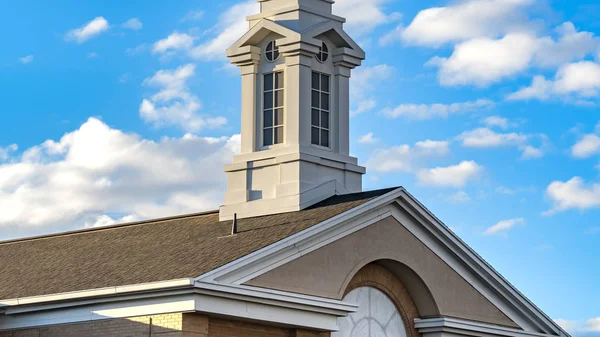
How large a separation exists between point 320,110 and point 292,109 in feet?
3.54

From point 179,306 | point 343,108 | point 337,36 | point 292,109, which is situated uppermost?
point 337,36

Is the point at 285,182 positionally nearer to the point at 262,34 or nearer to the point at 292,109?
the point at 292,109

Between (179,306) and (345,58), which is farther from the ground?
(345,58)

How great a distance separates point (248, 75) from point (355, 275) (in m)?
6.43

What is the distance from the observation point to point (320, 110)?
111 feet

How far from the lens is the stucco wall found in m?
28.4

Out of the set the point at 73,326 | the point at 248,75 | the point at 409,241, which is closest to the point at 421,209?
the point at 409,241

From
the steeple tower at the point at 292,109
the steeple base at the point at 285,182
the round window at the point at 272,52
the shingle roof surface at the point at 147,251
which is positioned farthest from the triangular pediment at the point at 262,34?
the shingle roof surface at the point at 147,251

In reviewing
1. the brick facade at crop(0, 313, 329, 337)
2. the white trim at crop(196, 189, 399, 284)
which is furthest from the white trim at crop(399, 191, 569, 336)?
the brick facade at crop(0, 313, 329, 337)

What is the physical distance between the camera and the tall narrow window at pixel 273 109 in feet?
110

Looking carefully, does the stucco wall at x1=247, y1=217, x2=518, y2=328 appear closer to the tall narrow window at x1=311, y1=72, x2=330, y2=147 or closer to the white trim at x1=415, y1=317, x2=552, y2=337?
the white trim at x1=415, y1=317, x2=552, y2=337

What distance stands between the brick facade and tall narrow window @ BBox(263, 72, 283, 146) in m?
6.55

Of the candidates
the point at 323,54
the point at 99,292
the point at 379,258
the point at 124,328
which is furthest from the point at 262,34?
the point at 124,328

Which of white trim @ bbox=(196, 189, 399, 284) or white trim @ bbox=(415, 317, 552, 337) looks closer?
white trim @ bbox=(196, 189, 399, 284)
